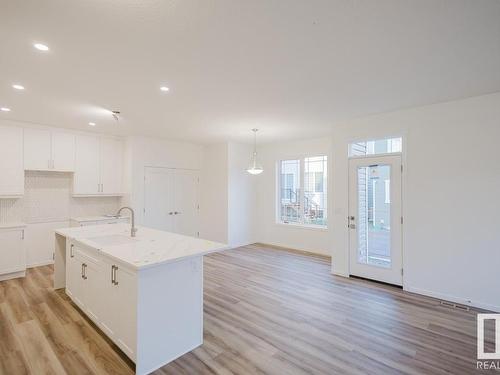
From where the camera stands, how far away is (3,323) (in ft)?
9.41

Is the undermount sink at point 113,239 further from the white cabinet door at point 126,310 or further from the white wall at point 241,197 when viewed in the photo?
the white wall at point 241,197

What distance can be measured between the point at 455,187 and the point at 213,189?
16.2 ft

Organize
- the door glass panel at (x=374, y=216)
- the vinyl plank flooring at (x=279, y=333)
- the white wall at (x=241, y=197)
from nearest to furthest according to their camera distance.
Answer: the vinyl plank flooring at (x=279, y=333)
the door glass panel at (x=374, y=216)
the white wall at (x=241, y=197)

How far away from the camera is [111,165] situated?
5.75m

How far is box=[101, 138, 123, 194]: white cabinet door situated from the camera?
562 centimetres

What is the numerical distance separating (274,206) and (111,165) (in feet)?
13.3

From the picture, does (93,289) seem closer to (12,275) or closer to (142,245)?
(142,245)

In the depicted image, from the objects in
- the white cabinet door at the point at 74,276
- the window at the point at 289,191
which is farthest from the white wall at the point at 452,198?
the white cabinet door at the point at 74,276

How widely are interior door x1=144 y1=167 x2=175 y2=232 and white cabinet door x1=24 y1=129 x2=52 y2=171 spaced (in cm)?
181

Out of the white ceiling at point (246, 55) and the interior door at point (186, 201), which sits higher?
the white ceiling at point (246, 55)

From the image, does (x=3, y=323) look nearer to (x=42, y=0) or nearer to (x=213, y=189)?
(x=42, y=0)

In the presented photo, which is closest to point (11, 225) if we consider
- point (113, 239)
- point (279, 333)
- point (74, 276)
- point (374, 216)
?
point (74, 276)

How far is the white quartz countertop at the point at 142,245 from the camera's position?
7.16ft

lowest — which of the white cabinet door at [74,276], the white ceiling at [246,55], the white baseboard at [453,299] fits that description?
the white baseboard at [453,299]
